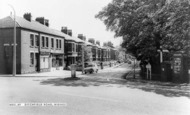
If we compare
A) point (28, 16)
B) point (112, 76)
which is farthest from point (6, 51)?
point (112, 76)

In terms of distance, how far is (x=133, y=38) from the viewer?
23.3 meters

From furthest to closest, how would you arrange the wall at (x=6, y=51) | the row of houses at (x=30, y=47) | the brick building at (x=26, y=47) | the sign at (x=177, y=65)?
the wall at (x=6, y=51) → the row of houses at (x=30, y=47) → the brick building at (x=26, y=47) → the sign at (x=177, y=65)

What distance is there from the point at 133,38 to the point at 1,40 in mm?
18678

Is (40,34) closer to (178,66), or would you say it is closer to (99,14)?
(99,14)

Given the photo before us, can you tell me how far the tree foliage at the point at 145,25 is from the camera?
18038 mm

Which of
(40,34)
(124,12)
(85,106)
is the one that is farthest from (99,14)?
(85,106)

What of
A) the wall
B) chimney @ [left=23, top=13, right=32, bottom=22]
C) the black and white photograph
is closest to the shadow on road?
the black and white photograph

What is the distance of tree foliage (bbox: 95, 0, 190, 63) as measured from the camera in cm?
1804

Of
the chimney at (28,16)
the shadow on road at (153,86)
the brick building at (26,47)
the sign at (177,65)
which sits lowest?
the shadow on road at (153,86)

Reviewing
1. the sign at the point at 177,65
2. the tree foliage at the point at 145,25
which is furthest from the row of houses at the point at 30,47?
the sign at the point at 177,65

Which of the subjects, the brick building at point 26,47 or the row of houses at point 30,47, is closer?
the brick building at point 26,47

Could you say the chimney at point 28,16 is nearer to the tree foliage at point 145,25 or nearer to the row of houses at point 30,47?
the row of houses at point 30,47

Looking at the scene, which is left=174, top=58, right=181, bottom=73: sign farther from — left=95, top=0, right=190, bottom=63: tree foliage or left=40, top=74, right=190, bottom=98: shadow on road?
left=40, top=74, right=190, bottom=98: shadow on road

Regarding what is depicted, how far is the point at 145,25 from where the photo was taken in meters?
22.4
